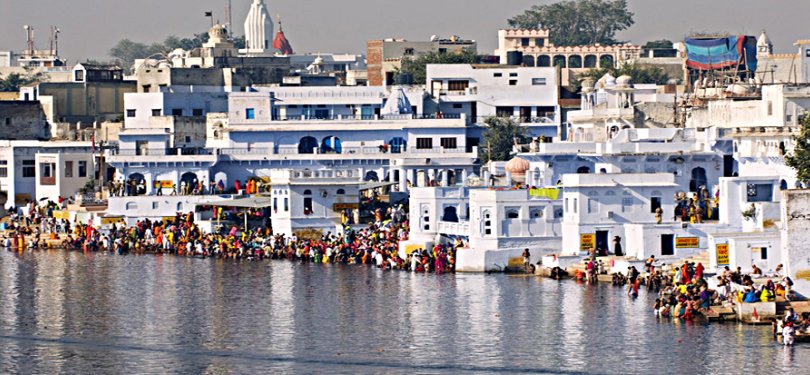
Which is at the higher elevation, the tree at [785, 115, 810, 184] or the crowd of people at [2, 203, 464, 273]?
the tree at [785, 115, 810, 184]

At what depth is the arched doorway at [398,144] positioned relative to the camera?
70312 mm

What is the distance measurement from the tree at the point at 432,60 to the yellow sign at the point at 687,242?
116 ft

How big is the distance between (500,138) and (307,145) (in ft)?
22.2

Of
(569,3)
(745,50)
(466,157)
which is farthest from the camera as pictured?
(569,3)

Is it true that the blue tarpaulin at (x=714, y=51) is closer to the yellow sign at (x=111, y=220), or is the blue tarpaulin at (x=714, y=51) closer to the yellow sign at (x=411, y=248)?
the yellow sign at (x=111, y=220)

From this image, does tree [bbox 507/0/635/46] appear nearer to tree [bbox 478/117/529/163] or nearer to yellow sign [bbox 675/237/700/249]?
tree [bbox 478/117/529/163]

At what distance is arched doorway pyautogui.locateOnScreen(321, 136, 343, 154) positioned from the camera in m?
70.4

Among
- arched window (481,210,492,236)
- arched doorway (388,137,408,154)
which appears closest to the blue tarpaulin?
arched doorway (388,137,408,154)

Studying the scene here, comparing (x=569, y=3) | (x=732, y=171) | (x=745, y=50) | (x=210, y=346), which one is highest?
(x=569, y=3)

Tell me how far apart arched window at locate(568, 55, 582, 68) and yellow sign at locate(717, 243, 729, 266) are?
209 feet

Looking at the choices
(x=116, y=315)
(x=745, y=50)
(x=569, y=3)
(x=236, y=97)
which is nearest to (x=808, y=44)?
(x=745, y=50)

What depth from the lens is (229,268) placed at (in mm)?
55156

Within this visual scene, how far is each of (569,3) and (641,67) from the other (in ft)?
129

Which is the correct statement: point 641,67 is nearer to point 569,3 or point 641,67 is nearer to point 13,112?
point 13,112
